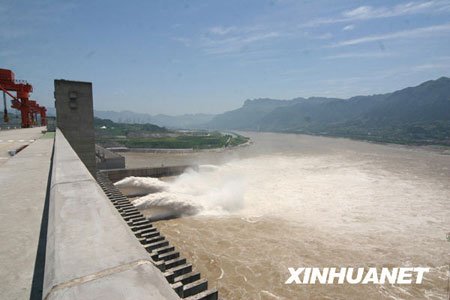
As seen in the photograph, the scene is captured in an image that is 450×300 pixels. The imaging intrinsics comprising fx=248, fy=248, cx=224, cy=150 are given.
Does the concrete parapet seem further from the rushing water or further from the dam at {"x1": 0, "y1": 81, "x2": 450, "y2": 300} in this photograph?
the rushing water

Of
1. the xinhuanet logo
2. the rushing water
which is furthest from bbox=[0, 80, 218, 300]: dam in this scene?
the xinhuanet logo

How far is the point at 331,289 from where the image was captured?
1198cm

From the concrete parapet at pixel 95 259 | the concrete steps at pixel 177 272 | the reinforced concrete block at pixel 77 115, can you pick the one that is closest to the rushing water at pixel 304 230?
the concrete steps at pixel 177 272

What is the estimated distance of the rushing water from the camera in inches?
485

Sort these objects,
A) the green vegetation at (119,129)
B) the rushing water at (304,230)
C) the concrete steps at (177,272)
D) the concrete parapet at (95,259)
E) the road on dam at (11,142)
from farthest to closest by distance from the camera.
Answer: the green vegetation at (119,129)
the rushing water at (304,230)
the road on dam at (11,142)
the concrete steps at (177,272)
the concrete parapet at (95,259)

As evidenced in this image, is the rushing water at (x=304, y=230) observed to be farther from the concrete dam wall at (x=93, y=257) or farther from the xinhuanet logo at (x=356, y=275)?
the concrete dam wall at (x=93, y=257)

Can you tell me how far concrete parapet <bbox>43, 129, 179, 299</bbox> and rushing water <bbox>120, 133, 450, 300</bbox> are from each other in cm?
1080

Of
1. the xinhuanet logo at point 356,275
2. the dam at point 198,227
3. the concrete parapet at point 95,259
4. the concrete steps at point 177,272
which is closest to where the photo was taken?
the concrete parapet at point 95,259

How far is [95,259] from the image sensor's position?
181 centimetres

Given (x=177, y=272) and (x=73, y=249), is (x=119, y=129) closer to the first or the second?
(x=177, y=272)

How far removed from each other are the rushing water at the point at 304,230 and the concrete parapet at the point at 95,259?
10804 mm

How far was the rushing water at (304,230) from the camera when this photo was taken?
12.3m

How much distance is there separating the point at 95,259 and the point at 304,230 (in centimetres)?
1837

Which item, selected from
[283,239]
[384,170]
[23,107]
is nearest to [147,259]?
[283,239]
